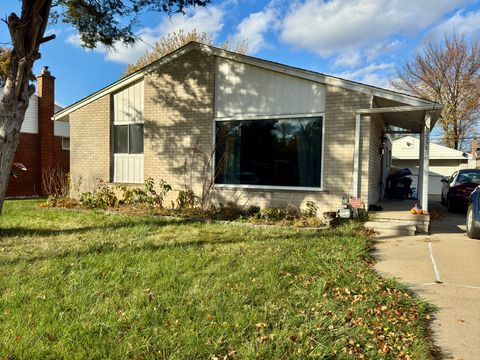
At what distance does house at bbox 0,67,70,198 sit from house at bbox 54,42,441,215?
5551 mm

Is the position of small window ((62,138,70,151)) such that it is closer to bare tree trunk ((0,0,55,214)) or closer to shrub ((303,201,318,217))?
bare tree trunk ((0,0,55,214))

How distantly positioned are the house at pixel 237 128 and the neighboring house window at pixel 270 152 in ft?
0.08

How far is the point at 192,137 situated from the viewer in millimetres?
9922

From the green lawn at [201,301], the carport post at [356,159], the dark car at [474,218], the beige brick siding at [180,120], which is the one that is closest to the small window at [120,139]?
the beige brick siding at [180,120]

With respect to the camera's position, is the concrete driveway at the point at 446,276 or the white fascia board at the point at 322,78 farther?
the white fascia board at the point at 322,78

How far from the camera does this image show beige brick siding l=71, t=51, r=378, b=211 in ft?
27.3

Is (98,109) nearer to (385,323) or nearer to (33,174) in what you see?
(33,174)

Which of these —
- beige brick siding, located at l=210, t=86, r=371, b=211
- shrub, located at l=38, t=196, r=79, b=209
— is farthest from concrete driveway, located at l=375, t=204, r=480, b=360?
shrub, located at l=38, t=196, r=79, b=209

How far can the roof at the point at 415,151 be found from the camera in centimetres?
2319

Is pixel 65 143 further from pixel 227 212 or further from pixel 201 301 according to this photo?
pixel 201 301

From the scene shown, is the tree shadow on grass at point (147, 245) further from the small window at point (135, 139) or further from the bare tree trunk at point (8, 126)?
the small window at point (135, 139)

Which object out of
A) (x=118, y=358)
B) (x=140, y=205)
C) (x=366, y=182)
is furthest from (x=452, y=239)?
(x=140, y=205)

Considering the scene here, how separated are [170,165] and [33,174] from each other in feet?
31.2

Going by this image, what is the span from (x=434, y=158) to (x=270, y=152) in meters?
19.1
